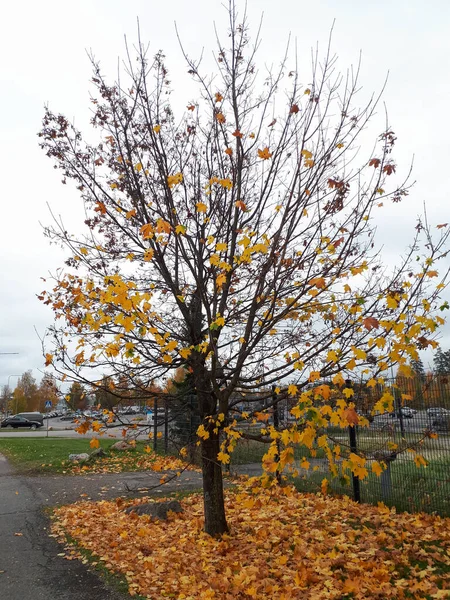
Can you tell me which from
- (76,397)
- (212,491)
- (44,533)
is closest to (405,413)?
(212,491)

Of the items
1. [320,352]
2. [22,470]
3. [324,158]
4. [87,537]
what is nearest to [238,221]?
[324,158]

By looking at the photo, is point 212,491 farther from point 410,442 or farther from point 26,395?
point 26,395

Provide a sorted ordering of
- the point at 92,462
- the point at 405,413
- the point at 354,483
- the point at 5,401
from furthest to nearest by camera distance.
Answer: the point at 5,401 → the point at 92,462 → the point at 354,483 → the point at 405,413

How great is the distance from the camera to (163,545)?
230 inches

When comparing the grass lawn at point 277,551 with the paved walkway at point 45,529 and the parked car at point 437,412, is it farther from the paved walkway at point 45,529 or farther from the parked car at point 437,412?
the parked car at point 437,412

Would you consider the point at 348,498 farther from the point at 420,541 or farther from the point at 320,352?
the point at 320,352

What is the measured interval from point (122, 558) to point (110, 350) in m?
2.52

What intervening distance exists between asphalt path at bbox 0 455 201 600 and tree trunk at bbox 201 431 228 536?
33.1 inches

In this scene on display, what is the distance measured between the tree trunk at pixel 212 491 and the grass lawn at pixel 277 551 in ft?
0.53

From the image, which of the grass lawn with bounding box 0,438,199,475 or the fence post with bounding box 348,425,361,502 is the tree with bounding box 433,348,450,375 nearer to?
the fence post with bounding box 348,425,361,502

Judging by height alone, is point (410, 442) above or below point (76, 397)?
below

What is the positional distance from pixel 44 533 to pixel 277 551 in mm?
3452

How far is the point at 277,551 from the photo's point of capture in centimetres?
534

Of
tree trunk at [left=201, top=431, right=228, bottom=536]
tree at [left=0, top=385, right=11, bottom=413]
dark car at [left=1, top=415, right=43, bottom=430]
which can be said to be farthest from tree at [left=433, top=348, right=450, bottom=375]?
tree at [left=0, top=385, right=11, bottom=413]
